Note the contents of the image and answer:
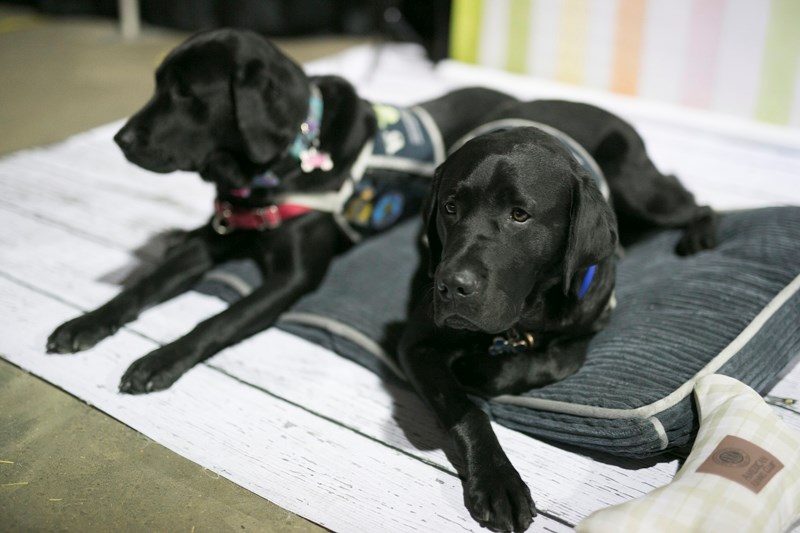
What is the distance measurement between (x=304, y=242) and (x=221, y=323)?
389 mm

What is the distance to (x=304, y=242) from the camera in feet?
7.97

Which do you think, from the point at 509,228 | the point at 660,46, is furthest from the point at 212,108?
the point at 660,46

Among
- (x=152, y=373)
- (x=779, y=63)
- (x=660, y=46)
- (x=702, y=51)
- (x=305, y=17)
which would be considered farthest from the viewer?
(x=305, y=17)

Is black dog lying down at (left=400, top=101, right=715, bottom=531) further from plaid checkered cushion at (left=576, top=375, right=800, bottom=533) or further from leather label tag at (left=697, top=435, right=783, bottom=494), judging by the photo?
leather label tag at (left=697, top=435, right=783, bottom=494)

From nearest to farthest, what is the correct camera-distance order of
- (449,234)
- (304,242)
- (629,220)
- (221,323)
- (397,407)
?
(449,234)
(397,407)
(221,323)
(304,242)
(629,220)

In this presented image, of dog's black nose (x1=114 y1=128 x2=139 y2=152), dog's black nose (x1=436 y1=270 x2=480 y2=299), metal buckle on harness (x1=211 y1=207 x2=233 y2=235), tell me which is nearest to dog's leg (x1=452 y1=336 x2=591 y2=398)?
dog's black nose (x1=436 y1=270 x2=480 y2=299)

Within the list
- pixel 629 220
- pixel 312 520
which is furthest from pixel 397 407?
pixel 629 220

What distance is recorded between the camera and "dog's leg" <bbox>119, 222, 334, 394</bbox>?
203cm

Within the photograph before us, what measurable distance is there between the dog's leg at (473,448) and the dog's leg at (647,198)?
0.92 m

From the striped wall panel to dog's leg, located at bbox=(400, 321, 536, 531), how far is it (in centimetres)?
261

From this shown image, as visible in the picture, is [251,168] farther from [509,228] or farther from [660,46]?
[660,46]

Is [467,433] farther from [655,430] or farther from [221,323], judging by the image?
[221,323]

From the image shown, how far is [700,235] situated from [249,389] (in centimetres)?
146

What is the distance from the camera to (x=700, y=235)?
8.27 feet
